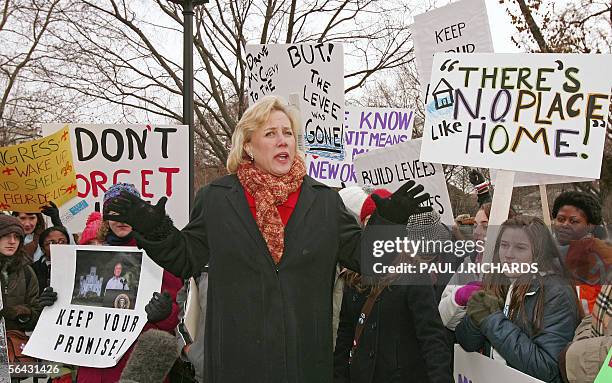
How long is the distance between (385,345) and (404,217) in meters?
0.88

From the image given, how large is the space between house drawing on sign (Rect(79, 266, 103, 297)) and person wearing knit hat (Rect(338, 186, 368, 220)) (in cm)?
160

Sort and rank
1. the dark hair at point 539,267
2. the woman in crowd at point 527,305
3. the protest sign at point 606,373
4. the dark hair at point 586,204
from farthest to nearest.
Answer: the dark hair at point 586,204 < the dark hair at point 539,267 < the woman in crowd at point 527,305 < the protest sign at point 606,373

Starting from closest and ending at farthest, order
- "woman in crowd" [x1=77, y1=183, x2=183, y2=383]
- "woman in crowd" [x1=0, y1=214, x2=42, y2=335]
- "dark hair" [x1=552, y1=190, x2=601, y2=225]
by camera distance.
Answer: "woman in crowd" [x1=77, y1=183, x2=183, y2=383] → "dark hair" [x1=552, y1=190, x2=601, y2=225] → "woman in crowd" [x1=0, y1=214, x2=42, y2=335]

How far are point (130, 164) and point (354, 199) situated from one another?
240 centimetres

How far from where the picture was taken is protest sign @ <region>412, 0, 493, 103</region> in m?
5.61

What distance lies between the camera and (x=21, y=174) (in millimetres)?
6355

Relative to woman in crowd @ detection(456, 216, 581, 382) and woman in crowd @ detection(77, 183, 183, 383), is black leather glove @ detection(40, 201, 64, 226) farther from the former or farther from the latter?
woman in crowd @ detection(456, 216, 581, 382)

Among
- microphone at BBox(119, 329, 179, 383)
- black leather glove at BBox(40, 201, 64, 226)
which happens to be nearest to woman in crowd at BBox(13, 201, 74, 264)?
black leather glove at BBox(40, 201, 64, 226)

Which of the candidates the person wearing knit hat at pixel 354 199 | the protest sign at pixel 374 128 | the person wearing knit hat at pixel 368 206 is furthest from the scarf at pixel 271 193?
the protest sign at pixel 374 128

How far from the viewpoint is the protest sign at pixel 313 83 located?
654 cm

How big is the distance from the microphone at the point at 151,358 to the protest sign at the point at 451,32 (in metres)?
3.11

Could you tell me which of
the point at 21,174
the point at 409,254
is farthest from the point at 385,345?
the point at 21,174

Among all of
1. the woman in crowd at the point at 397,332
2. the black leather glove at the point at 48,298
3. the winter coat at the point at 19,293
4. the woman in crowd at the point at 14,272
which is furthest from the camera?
the woman in crowd at the point at 14,272

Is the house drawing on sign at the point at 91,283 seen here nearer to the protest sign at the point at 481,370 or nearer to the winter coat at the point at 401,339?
the winter coat at the point at 401,339
